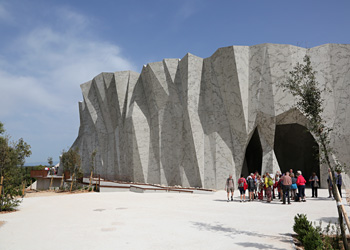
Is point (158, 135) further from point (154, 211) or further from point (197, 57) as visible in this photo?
point (154, 211)

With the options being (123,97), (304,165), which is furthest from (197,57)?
(304,165)

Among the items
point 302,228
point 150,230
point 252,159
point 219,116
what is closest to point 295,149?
point 252,159

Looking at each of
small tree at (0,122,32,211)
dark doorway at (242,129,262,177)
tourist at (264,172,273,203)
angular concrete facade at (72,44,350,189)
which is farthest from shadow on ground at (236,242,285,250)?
dark doorway at (242,129,262,177)

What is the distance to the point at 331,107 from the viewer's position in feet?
62.7

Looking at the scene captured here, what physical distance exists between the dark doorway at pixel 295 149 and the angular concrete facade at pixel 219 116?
0.29 ft

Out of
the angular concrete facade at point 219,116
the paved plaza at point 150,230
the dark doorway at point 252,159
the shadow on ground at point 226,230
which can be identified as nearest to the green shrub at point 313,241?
the paved plaza at point 150,230

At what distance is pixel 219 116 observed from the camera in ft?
71.8

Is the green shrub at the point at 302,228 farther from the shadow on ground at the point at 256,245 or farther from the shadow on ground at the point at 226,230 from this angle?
the shadow on ground at the point at 256,245

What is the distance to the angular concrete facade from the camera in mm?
19672

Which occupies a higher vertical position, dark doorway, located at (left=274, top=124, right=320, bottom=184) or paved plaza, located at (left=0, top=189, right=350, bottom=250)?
dark doorway, located at (left=274, top=124, right=320, bottom=184)

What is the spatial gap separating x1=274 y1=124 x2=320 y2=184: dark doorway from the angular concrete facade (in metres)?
0.09

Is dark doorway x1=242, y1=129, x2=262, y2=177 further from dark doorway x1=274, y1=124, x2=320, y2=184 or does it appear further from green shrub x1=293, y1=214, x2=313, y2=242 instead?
green shrub x1=293, y1=214, x2=313, y2=242

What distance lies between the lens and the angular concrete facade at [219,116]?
19672 mm

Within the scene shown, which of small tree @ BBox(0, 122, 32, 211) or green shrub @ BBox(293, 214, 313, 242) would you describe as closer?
green shrub @ BBox(293, 214, 313, 242)
